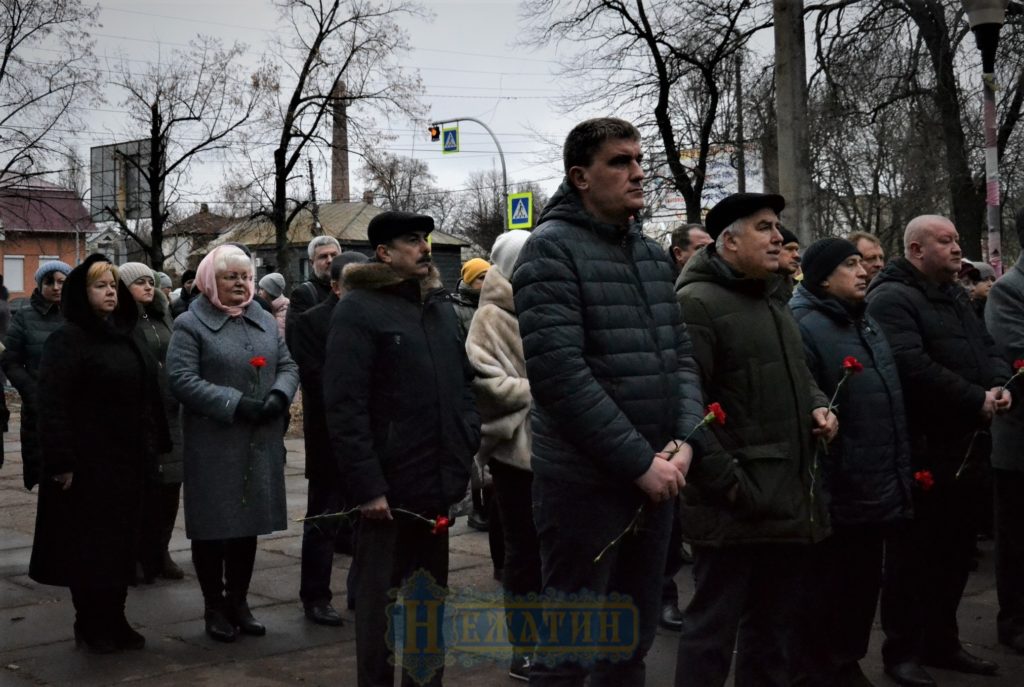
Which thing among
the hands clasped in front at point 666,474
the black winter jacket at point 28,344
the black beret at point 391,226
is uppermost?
the black beret at point 391,226

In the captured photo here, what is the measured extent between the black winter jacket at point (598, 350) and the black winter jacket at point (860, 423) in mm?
1151

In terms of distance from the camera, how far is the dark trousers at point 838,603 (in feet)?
17.2

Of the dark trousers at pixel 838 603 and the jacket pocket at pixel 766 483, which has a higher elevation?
the jacket pocket at pixel 766 483

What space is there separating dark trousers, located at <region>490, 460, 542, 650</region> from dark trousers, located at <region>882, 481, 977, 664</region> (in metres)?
1.58

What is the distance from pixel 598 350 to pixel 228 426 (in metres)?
2.94

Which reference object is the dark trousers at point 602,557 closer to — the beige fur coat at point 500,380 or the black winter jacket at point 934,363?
the beige fur coat at point 500,380

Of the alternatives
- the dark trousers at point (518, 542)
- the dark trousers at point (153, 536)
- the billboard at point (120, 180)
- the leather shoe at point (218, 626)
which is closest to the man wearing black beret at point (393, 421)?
the dark trousers at point (518, 542)

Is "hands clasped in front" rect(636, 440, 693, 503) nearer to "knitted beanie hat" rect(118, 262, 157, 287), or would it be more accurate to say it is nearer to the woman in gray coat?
the woman in gray coat

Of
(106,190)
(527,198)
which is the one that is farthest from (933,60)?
(106,190)

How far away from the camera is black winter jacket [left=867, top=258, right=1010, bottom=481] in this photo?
18.9 ft

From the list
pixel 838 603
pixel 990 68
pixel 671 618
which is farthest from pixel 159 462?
pixel 990 68

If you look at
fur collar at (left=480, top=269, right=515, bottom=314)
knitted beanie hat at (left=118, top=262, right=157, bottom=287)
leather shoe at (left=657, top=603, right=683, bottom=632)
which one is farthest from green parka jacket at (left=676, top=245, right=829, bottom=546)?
knitted beanie hat at (left=118, top=262, right=157, bottom=287)

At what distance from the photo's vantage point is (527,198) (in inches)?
807

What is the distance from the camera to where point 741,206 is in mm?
4652
